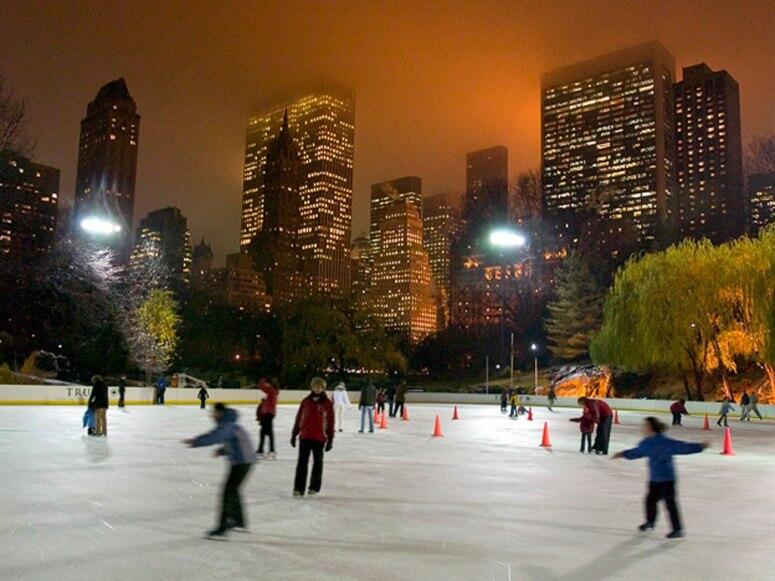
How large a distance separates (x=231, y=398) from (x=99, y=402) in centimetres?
2695

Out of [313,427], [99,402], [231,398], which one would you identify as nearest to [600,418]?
[313,427]

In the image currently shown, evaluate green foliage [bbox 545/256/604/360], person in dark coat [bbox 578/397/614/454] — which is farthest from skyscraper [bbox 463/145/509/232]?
person in dark coat [bbox 578/397/614/454]

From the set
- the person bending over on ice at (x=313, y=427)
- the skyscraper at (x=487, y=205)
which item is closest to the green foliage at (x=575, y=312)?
the skyscraper at (x=487, y=205)

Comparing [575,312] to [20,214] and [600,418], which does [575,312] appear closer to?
[20,214]

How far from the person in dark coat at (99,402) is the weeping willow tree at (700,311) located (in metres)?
33.6

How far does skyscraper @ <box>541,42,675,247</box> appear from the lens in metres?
135

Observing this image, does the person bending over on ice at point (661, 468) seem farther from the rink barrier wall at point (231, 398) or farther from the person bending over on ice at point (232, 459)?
the rink barrier wall at point (231, 398)

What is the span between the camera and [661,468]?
25.7 ft

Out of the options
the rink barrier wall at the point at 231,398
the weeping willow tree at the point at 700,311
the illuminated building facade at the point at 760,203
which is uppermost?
the illuminated building facade at the point at 760,203

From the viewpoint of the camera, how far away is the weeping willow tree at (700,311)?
40.7 m

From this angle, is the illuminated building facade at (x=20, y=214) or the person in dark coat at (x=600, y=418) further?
the illuminated building facade at (x=20, y=214)

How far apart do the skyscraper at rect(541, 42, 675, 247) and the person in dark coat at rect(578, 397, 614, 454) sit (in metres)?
111

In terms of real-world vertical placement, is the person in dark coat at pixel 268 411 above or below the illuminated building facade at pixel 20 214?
below

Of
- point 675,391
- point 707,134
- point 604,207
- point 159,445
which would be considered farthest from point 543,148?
point 159,445
